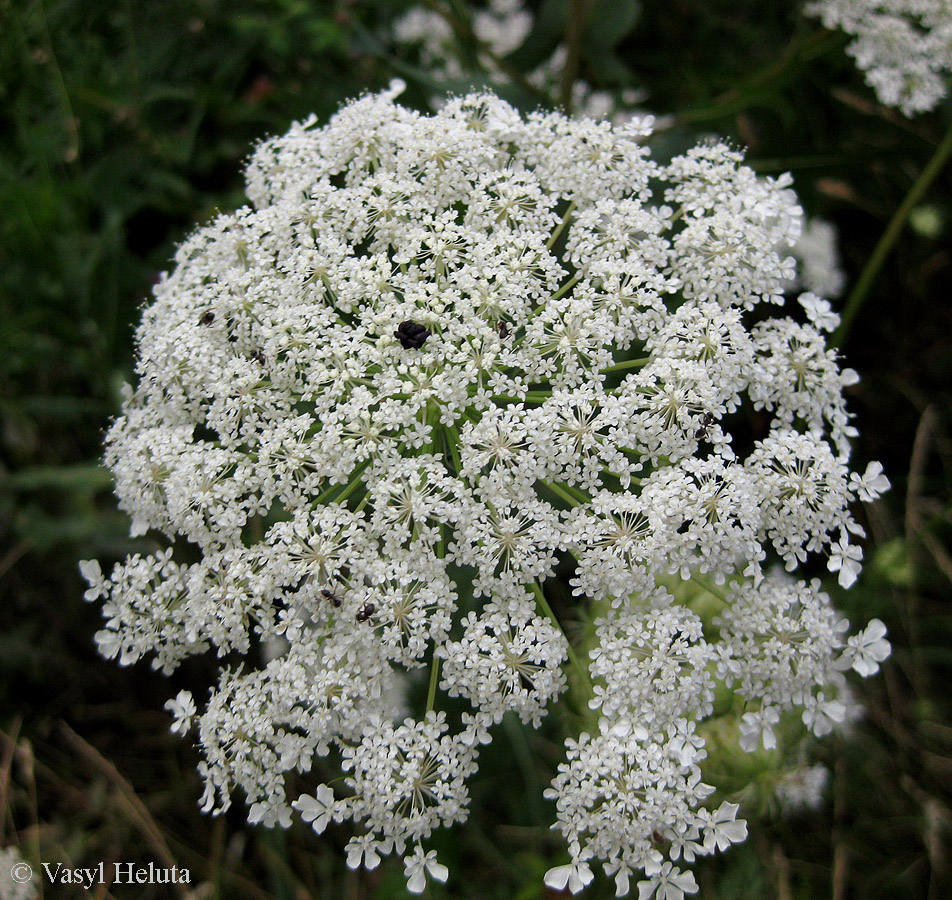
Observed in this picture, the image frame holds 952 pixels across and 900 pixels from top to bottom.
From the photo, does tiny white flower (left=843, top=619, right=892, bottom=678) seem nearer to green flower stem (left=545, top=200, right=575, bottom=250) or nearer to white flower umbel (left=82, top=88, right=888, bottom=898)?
white flower umbel (left=82, top=88, right=888, bottom=898)

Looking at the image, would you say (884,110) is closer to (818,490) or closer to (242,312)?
(818,490)

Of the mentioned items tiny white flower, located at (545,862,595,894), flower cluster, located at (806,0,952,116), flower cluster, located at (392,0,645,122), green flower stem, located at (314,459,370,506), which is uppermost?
flower cluster, located at (806,0,952,116)

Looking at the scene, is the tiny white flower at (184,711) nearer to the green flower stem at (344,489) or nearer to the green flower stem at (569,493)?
the green flower stem at (344,489)

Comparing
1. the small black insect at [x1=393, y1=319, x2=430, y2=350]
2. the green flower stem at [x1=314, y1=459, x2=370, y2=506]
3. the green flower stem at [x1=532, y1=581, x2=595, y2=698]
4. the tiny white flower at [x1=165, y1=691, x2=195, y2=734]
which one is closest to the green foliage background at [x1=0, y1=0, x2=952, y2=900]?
the green flower stem at [x1=532, y1=581, x2=595, y2=698]

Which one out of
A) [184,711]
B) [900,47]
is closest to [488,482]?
[184,711]

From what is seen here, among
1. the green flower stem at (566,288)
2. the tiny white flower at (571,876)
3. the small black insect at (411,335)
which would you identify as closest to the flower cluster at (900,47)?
the green flower stem at (566,288)

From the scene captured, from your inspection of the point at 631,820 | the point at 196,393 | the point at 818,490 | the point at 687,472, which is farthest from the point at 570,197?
the point at 631,820
